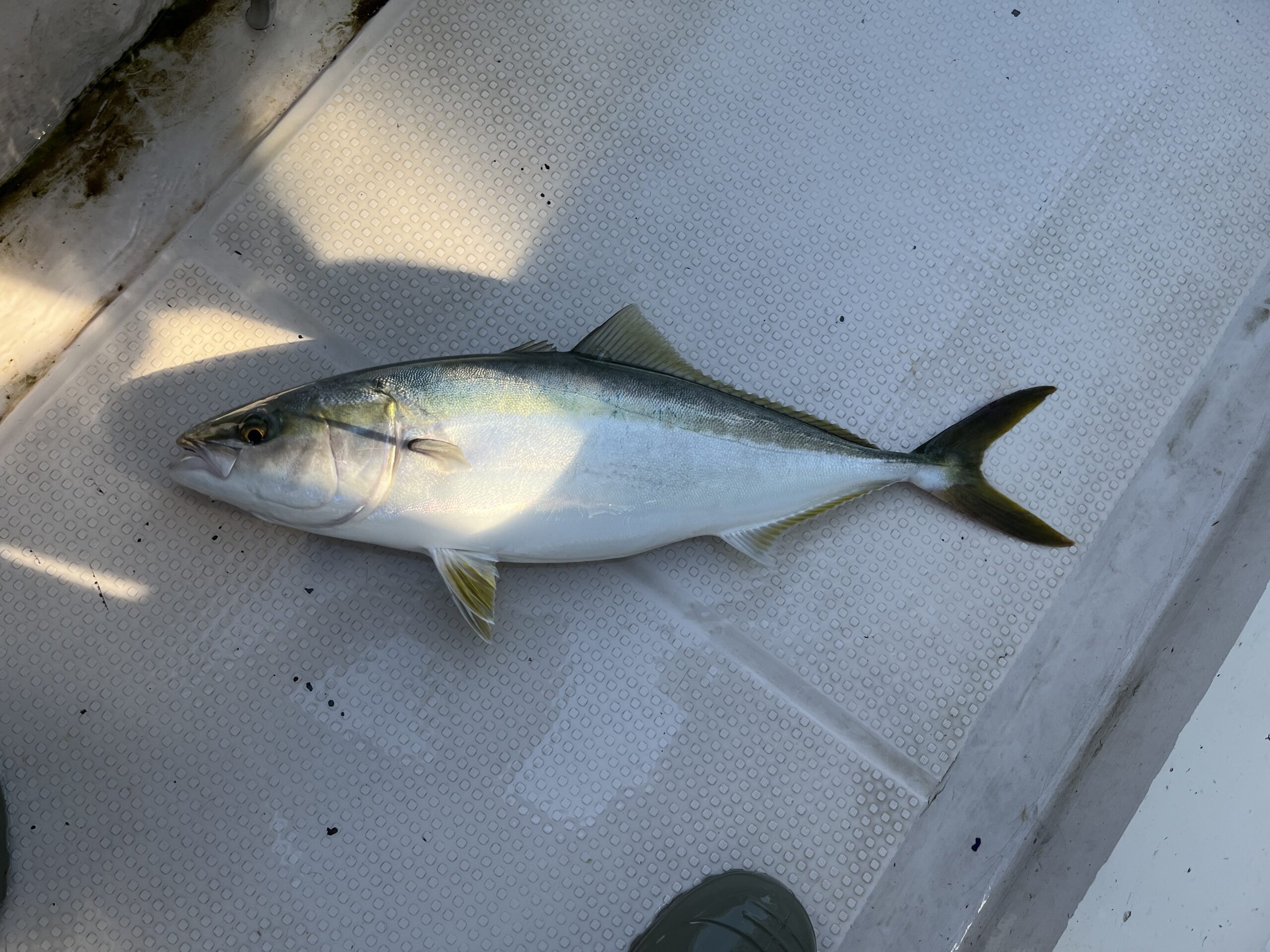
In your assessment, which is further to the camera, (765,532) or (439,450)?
(765,532)

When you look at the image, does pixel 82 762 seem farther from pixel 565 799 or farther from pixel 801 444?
pixel 801 444

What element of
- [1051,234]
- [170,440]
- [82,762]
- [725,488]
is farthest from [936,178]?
[82,762]

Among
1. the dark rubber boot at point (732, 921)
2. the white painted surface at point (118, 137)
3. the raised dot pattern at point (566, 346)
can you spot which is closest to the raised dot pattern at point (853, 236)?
the raised dot pattern at point (566, 346)

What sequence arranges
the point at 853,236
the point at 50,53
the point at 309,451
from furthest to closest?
the point at 853,236
the point at 50,53
the point at 309,451

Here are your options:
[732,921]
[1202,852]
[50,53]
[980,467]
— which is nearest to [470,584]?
[732,921]

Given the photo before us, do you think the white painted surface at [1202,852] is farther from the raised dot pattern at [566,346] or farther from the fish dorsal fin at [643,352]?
the fish dorsal fin at [643,352]

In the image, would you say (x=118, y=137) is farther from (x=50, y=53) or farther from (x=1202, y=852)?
(x=1202, y=852)

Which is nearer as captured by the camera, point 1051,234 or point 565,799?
point 565,799
